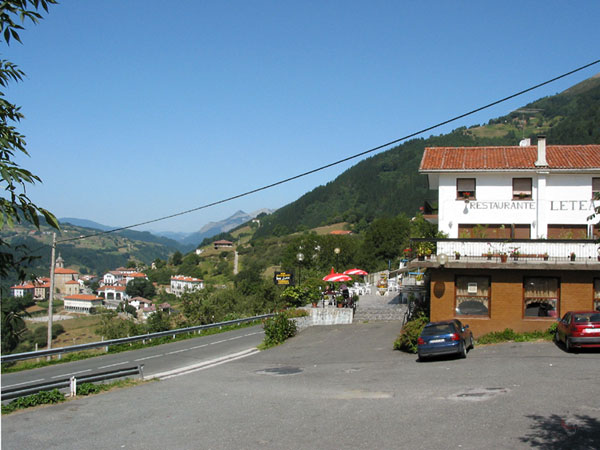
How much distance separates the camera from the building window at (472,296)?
76.3 ft

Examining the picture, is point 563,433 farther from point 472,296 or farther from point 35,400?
A: point 472,296

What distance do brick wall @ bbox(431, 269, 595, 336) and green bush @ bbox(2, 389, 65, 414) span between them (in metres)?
14.5

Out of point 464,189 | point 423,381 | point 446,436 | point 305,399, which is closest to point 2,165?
point 446,436

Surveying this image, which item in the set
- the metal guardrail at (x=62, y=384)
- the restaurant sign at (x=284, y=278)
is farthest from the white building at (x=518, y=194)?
the metal guardrail at (x=62, y=384)

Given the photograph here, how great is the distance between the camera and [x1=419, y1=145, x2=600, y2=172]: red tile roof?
92.4ft

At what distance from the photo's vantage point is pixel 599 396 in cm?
1218

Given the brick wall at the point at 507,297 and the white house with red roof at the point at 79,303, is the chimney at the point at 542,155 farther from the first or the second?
the white house with red roof at the point at 79,303

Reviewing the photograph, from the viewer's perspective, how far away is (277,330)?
27.4 meters

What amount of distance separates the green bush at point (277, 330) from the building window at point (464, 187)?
10392 mm

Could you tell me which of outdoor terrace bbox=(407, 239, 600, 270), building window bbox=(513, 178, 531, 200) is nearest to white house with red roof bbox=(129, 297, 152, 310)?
building window bbox=(513, 178, 531, 200)

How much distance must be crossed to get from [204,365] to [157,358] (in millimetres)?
4287

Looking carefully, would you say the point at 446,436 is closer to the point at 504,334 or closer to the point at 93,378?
the point at 93,378

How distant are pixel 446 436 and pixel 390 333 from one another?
1691 cm

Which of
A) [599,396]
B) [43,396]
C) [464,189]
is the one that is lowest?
[43,396]
